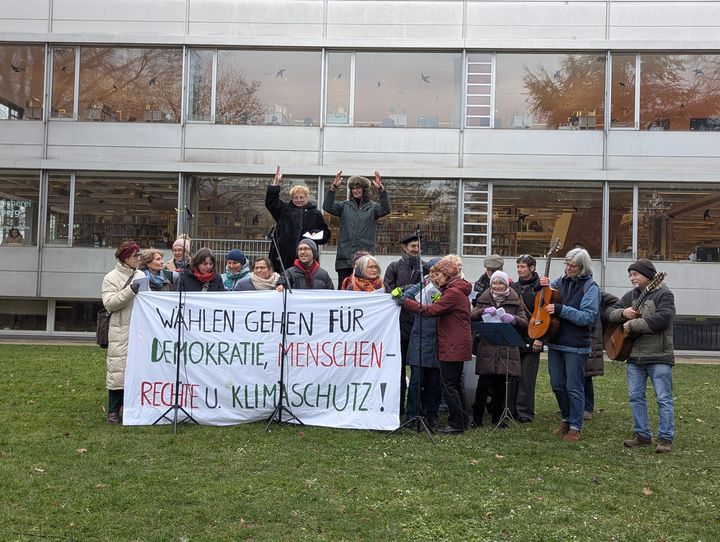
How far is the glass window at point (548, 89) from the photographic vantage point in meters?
18.8

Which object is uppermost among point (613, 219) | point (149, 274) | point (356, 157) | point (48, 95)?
point (48, 95)

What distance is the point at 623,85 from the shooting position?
18812mm

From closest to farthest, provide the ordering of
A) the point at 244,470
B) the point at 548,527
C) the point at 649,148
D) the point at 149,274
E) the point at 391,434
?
the point at 548,527 < the point at 244,470 < the point at 391,434 < the point at 149,274 < the point at 649,148

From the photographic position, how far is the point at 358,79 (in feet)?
63.0

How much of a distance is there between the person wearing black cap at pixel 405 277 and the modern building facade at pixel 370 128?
993cm

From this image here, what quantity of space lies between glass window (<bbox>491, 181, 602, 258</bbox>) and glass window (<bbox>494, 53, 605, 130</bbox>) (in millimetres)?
1686

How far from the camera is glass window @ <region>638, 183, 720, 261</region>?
1856 centimetres

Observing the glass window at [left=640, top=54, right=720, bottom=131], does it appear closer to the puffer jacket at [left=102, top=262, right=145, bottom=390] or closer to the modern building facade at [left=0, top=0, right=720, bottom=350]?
the modern building facade at [left=0, top=0, right=720, bottom=350]

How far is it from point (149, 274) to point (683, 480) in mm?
6204

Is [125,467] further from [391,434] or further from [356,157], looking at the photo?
[356,157]

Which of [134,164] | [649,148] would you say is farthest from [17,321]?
[649,148]

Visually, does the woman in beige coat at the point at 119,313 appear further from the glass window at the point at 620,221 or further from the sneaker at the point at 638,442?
the glass window at the point at 620,221

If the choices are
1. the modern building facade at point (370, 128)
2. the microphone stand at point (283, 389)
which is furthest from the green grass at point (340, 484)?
the modern building facade at point (370, 128)

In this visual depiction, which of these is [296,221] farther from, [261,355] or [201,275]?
[261,355]
